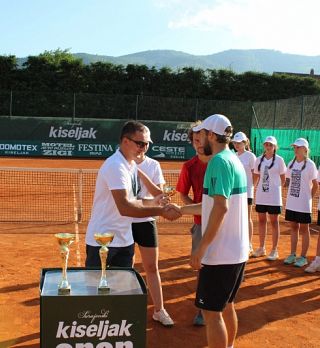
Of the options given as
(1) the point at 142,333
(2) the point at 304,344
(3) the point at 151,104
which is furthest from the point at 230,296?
(3) the point at 151,104

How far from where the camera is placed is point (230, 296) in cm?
373

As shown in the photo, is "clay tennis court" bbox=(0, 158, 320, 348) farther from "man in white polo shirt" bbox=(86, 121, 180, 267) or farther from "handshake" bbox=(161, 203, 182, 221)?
"handshake" bbox=(161, 203, 182, 221)

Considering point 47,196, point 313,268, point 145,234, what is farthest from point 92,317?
point 47,196

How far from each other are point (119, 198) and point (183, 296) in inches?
109

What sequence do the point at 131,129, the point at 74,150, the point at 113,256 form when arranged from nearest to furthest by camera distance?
the point at 131,129 → the point at 113,256 → the point at 74,150

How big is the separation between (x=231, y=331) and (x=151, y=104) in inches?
979

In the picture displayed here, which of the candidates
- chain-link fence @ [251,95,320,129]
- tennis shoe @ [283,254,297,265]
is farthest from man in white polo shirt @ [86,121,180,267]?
chain-link fence @ [251,95,320,129]

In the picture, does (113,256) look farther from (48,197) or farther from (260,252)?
(48,197)

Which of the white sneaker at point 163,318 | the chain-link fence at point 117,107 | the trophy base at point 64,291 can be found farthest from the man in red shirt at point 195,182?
the chain-link fence at point 117,107

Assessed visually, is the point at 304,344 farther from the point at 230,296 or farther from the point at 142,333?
the point at 142,333

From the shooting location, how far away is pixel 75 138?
26.1 m

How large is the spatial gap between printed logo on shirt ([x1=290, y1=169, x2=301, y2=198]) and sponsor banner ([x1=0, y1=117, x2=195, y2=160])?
18.3 metres

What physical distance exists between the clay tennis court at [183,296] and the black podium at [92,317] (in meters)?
1.76

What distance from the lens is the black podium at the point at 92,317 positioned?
2.90 m
